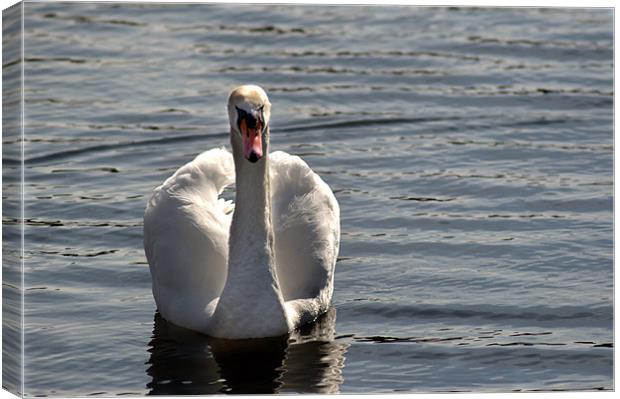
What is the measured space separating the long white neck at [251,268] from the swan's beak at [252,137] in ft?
1.85

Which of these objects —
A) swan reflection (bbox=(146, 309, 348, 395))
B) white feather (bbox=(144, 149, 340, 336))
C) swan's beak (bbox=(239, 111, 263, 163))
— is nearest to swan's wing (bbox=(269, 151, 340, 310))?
white feather (bbox=(144, 149, 340, 336))

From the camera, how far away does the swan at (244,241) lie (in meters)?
11.6

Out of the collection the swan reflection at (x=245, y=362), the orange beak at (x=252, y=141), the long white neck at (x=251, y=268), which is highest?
the orange beak at (x=252, y=141)

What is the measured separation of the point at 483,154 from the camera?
1552cm

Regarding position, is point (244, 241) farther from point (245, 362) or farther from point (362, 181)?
point (362, 181)

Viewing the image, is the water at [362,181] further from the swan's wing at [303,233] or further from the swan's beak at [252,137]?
the swan's beak at [252,137]

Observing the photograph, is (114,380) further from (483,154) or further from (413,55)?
(413,55)

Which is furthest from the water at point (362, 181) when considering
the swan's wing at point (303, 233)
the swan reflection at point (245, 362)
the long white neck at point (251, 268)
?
the swan's wing at point (303, 233)

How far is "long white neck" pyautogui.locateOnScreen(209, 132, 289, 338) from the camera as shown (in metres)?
11.6

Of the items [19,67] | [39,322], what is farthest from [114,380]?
[19,67]

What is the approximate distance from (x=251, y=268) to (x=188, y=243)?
1.91 ft

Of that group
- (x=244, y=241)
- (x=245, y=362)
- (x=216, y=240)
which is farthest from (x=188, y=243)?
(x=245, y=362)

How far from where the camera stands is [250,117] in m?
10.9

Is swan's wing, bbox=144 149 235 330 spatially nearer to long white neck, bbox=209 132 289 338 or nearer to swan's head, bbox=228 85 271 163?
long white neck, bbox=209 132 289 338
